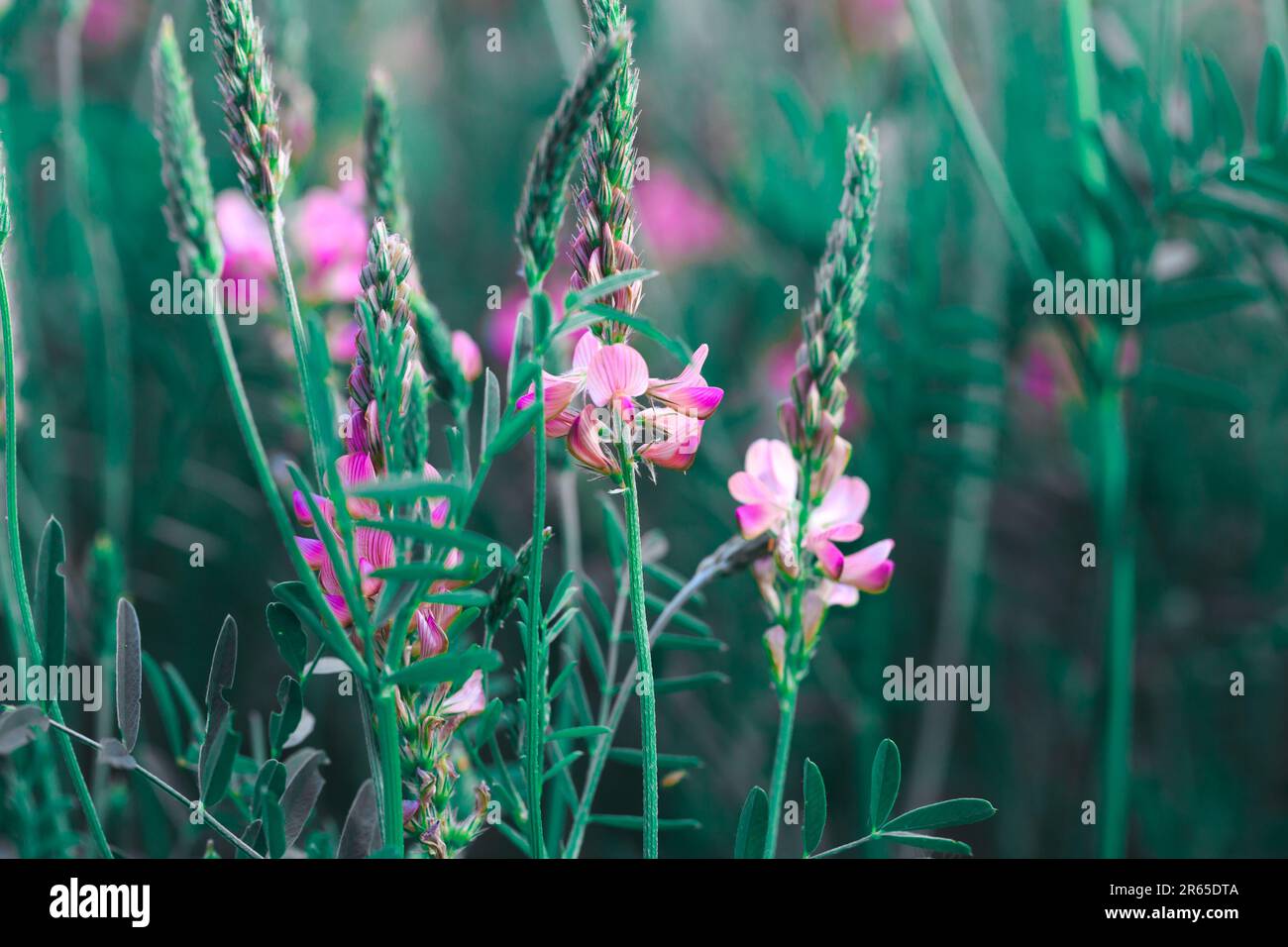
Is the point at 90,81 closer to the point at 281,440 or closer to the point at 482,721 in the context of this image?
the point at 281,440

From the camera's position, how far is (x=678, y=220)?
149 cm

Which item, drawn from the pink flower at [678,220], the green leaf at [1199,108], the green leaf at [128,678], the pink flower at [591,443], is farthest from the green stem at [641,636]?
the pink flower at [678,220]

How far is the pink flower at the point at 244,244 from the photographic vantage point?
2.76ft

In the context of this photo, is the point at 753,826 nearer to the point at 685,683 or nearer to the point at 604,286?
the point at 685,683

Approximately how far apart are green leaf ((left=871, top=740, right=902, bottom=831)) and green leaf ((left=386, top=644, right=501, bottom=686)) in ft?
0.65

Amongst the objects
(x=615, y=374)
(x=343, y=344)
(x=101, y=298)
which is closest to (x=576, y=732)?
(x=615, y=374)

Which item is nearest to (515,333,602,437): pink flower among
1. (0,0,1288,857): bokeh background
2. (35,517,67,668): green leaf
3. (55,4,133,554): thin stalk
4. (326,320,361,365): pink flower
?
(35,517,67,668): green leaf

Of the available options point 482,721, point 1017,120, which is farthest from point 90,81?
point 482,721

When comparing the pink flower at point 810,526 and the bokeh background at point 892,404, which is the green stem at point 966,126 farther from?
the pink flower at point 810,526

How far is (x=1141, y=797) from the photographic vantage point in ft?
3.37

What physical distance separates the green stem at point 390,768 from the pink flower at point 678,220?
1.21 meters

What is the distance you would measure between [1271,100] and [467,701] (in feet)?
2.33

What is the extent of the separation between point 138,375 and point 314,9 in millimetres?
738

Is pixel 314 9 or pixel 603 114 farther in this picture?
pixel 314 9
